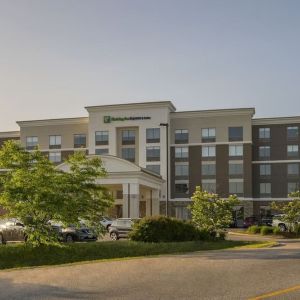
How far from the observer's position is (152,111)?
79812mm

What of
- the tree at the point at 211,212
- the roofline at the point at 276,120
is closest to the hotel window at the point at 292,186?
the roofline at the point at 276,120

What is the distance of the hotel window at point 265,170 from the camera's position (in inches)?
3157

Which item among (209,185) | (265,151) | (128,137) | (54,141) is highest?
(128,137)

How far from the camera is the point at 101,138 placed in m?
81.4

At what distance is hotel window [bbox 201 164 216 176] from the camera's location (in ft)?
261

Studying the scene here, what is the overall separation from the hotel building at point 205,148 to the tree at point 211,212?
43.1 meters

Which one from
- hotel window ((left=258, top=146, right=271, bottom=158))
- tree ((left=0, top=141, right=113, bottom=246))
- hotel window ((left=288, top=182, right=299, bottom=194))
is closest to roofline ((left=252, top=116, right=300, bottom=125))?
hotel window ((left=258, top=146, right=271, bottom=158))

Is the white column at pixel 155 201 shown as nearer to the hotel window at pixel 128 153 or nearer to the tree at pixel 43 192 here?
the hotel window at pixel 128 153

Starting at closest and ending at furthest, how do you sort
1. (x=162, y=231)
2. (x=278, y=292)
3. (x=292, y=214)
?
(x=278, y=292), (x=162, y=231), (x=292, y=214)

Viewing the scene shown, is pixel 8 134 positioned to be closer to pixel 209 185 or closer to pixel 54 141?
pixel 54 141

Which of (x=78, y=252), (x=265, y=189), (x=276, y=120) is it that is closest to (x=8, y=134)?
(x=265, y=189)

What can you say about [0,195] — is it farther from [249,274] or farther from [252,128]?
[252,128]

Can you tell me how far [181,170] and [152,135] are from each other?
652cm

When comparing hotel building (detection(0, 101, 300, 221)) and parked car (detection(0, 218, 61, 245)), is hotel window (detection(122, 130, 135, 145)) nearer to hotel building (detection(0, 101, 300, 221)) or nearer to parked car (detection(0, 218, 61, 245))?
hotel building (detection(0, 101, 300, 221))
